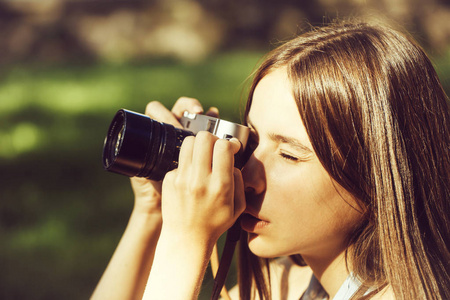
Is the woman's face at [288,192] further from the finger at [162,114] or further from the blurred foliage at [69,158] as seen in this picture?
the blurred foliage at [69,158]

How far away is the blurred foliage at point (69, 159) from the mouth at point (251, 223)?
1518 mm

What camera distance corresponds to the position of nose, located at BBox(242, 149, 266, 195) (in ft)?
4.17

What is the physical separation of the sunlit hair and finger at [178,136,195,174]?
0.27 meters

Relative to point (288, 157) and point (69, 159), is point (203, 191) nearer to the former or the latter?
point (288, 157)

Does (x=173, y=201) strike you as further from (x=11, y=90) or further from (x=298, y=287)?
(x=11, y=90)

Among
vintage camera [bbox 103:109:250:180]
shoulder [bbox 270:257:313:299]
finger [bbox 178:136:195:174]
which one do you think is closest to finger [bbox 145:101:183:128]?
vintage camera [bbox 103:109:250:180]

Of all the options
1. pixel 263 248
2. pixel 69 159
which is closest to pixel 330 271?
pixel 263 248

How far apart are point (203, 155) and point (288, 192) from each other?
0.22 metres

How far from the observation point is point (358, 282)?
1284 mm

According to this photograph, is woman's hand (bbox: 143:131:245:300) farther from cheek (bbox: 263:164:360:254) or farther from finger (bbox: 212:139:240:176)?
cheek (bbox: 263:164:360:254)

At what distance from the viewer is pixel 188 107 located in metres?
1.66

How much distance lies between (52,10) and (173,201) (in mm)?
4582

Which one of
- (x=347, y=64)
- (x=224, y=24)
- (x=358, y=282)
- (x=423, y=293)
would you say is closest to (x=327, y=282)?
(x=358, y=282)

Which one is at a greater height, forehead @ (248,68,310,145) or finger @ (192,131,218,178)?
forehead @ (248,68,310,145)
